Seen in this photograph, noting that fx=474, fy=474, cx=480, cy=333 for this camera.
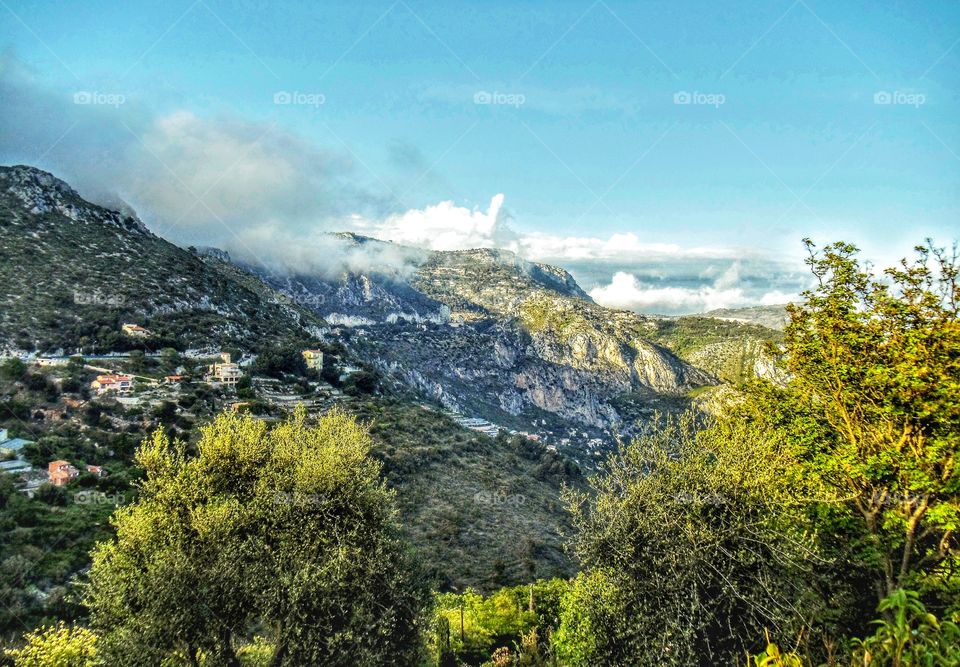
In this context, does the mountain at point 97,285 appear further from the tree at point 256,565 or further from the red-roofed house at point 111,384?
the tree at point 256,565

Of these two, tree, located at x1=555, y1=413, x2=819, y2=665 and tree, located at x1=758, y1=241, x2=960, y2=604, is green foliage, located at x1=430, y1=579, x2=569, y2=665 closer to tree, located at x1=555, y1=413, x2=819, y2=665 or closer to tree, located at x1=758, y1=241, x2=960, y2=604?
tree, located at x1=555, y1=413, x2=819, y2=665

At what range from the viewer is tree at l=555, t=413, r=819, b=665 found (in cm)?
1115

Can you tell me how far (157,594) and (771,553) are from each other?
15122 mm

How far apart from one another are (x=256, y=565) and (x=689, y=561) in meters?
11.2

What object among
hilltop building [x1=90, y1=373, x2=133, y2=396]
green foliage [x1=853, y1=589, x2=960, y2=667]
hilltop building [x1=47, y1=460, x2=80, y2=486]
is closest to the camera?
green foliage [x1=853, y1=589, x2=960, y2=667]

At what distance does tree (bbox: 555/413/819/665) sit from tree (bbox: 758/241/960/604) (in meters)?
2.87

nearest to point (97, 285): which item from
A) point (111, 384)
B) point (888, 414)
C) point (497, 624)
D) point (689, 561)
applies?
point (111, 384)

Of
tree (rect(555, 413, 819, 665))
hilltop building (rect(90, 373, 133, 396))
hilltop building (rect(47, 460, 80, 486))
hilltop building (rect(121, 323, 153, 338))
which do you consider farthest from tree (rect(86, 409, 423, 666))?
hilltop building (rect(121, 323, 153, 338))

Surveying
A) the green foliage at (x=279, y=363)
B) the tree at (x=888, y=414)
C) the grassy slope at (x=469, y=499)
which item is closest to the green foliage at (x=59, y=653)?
the grassy slope at (x=469, y=499)

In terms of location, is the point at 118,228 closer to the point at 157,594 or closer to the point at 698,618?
the point at 157,594

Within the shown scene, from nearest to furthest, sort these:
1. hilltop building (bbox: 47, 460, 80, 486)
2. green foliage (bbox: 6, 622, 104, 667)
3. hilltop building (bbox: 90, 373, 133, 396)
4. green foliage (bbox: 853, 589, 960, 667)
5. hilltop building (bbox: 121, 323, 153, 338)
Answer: green foliage (bbox: 853, 589, 960, 667) → green foliage (bbox: 6, 622, 104, 667) → hilltop building (bbox: 47, 460, 80, 486) → hilltop building (bbox: 90, 373, 133, 396) → hilltop building (bbox: 121, 323, 153, 338)

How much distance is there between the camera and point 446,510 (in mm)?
38094

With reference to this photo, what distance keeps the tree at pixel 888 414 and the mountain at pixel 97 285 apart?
5530cm

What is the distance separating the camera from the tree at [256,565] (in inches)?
467
